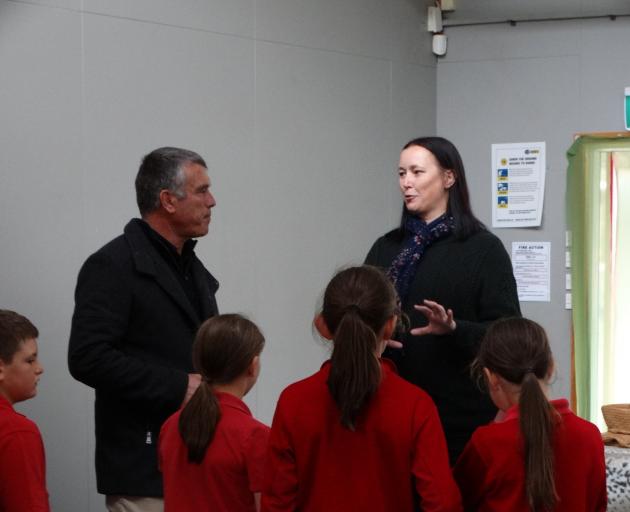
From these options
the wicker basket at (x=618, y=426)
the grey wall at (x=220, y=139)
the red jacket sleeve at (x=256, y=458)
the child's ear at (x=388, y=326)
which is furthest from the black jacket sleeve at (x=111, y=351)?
the wicker basket at (x=618, y=426)

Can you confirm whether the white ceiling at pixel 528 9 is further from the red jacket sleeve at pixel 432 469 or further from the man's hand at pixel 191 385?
the red jacket sleeve at pixel 432 469

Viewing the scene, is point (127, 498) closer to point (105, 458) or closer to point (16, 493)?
point (105, 458)

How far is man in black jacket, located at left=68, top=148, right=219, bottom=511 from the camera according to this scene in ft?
8.57

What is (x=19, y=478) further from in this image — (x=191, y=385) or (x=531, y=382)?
(x=531, y=382)

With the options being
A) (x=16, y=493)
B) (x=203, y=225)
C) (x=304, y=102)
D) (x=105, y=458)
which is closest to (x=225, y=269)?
(x=304, y=102)

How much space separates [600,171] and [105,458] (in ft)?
9.98

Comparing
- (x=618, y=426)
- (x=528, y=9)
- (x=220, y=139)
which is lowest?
(x=618, y=426)

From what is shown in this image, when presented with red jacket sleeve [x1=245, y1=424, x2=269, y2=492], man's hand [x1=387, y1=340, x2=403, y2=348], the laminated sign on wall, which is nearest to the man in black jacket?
red jacket sleeve [x1=245, y1=424, x2=269, y2=492]

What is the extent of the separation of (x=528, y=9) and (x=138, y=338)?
3016mm

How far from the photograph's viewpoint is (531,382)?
7.13 ft

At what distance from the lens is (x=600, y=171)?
491 centimetres

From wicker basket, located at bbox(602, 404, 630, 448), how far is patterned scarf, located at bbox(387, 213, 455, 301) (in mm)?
1396

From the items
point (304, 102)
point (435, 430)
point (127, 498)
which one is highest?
point (304, 102)

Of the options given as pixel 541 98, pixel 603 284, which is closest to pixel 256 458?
pixel 603 284
